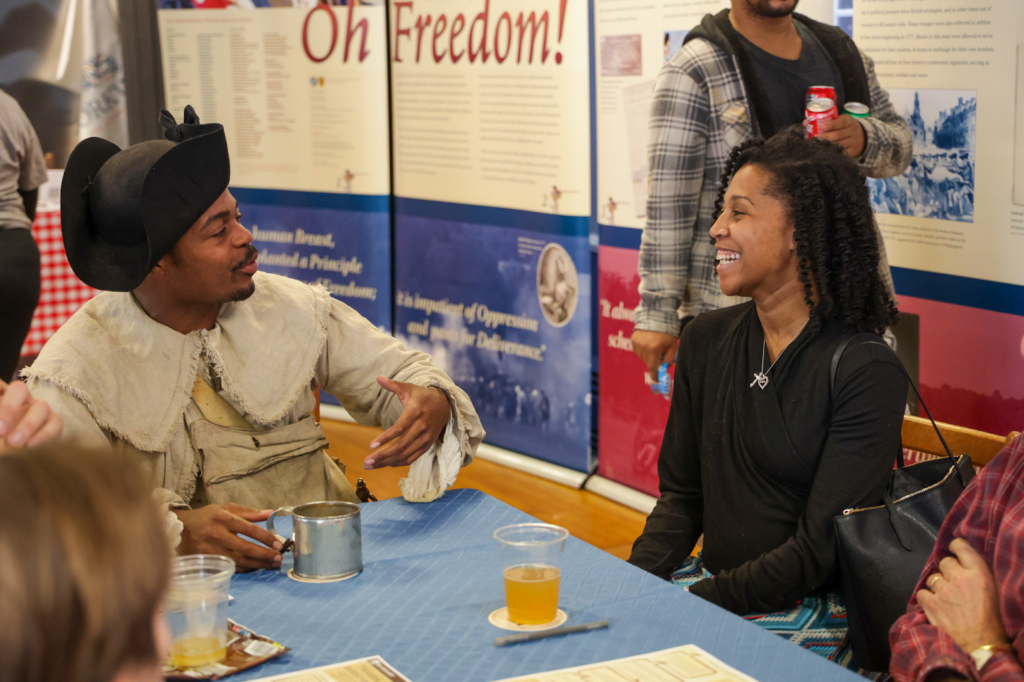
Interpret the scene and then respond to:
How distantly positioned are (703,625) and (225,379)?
115 cm

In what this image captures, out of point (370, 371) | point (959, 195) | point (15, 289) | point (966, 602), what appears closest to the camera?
point (966, 602)

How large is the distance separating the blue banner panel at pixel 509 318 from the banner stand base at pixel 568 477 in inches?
1.5

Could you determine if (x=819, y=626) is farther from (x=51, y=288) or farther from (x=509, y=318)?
(x=51, y=288)

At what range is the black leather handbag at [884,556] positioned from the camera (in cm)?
166

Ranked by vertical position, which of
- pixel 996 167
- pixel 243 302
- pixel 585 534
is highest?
pixel 996 167

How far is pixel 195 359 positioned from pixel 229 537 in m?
0.57

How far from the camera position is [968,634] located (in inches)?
53.4

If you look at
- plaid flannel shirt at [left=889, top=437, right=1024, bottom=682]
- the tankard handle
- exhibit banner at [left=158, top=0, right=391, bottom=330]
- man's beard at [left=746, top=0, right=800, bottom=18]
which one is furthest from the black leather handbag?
exhibit banner at [left=158, top=0, right=391, bottom=330]

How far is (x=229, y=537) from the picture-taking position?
1649 millimetres

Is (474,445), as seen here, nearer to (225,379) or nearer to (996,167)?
(225,379)

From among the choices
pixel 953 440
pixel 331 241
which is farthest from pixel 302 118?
pixel 953 440

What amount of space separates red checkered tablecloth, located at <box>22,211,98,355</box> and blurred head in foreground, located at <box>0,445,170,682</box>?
5.45 metres

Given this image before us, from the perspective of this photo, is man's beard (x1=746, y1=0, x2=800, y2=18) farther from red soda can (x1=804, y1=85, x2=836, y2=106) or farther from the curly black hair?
the curly black hair

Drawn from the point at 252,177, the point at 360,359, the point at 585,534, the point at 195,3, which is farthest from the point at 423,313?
the point at 360,359
